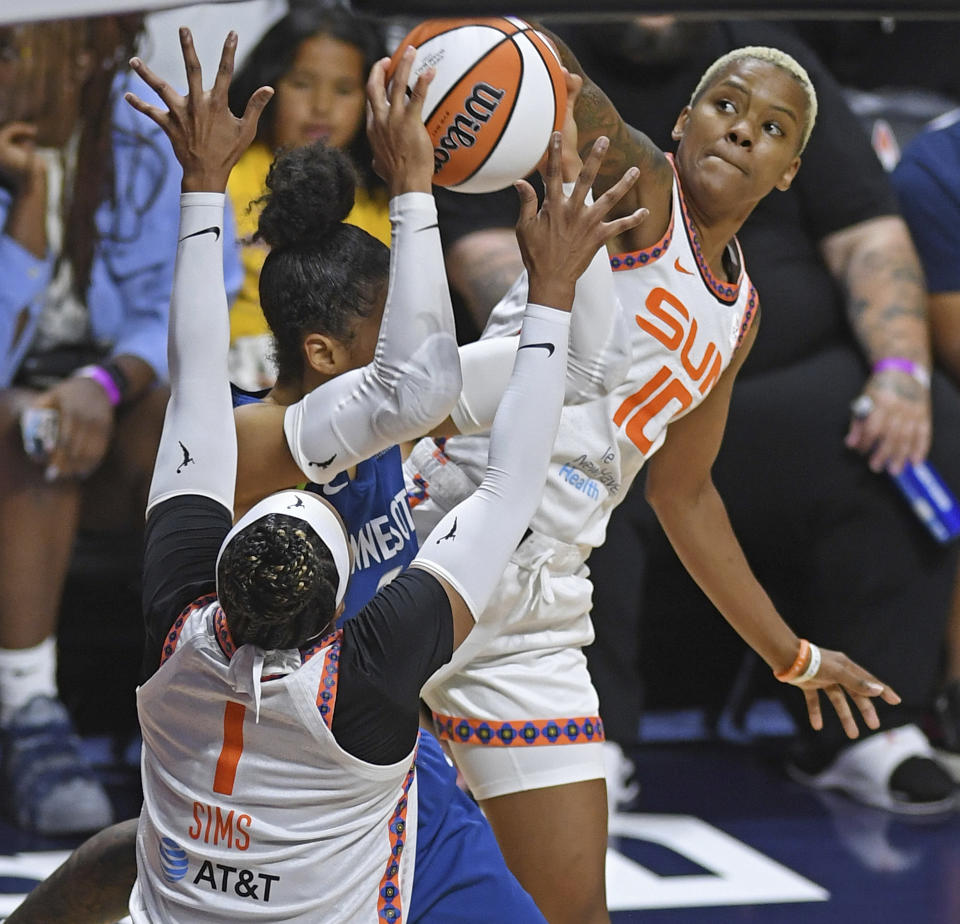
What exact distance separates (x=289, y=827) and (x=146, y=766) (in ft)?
0.76

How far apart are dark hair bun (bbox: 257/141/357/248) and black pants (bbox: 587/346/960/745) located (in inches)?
69.8

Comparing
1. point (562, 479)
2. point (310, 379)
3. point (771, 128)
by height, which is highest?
point (771, 128)

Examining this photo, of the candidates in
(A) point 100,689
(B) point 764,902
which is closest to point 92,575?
(A) point 100,689

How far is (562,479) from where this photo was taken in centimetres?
239

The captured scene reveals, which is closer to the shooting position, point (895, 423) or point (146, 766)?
point (146, 766)

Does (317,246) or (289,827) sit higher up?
(317,246)

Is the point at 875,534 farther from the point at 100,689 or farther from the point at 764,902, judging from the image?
the point at 100,689

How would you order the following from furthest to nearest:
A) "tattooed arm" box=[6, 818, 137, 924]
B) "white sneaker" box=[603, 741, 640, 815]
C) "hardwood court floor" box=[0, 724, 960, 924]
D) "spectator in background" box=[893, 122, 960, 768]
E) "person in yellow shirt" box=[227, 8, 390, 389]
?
"spectator in background" box=[893, 122, 960, 768]
"white sneaker" box=[603, 741, 640, 815]
"hardwood court floor" box=[0, 724, 960, 924]
"person in yellow shirt" box=[227, 8, 390, 389]
"tattooed arm" box=[6, 818, 137, 924]

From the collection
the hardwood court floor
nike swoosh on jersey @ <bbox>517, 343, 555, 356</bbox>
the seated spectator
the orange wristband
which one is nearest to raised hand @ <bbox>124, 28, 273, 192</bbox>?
nike swoosh on jersey @ <bbox>517, 343, 555, 356</bbox>

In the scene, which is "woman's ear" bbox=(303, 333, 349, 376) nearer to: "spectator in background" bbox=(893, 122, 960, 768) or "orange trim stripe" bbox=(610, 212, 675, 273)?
"orange trim stripe" bbox=(610, 212, 675, 273)

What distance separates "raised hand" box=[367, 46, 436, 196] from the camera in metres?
1.94

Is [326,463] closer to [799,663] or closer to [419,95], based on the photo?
[419,95]

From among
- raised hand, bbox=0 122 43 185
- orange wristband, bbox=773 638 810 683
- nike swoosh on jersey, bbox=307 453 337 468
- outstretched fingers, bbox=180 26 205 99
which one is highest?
outstretched fingers, bbox=180 26 205 99

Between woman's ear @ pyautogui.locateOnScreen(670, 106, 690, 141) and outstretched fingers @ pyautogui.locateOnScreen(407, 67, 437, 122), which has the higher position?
outstretched fingers @ pyautogui.locateOnScreen(407, 67, 437, 122)
